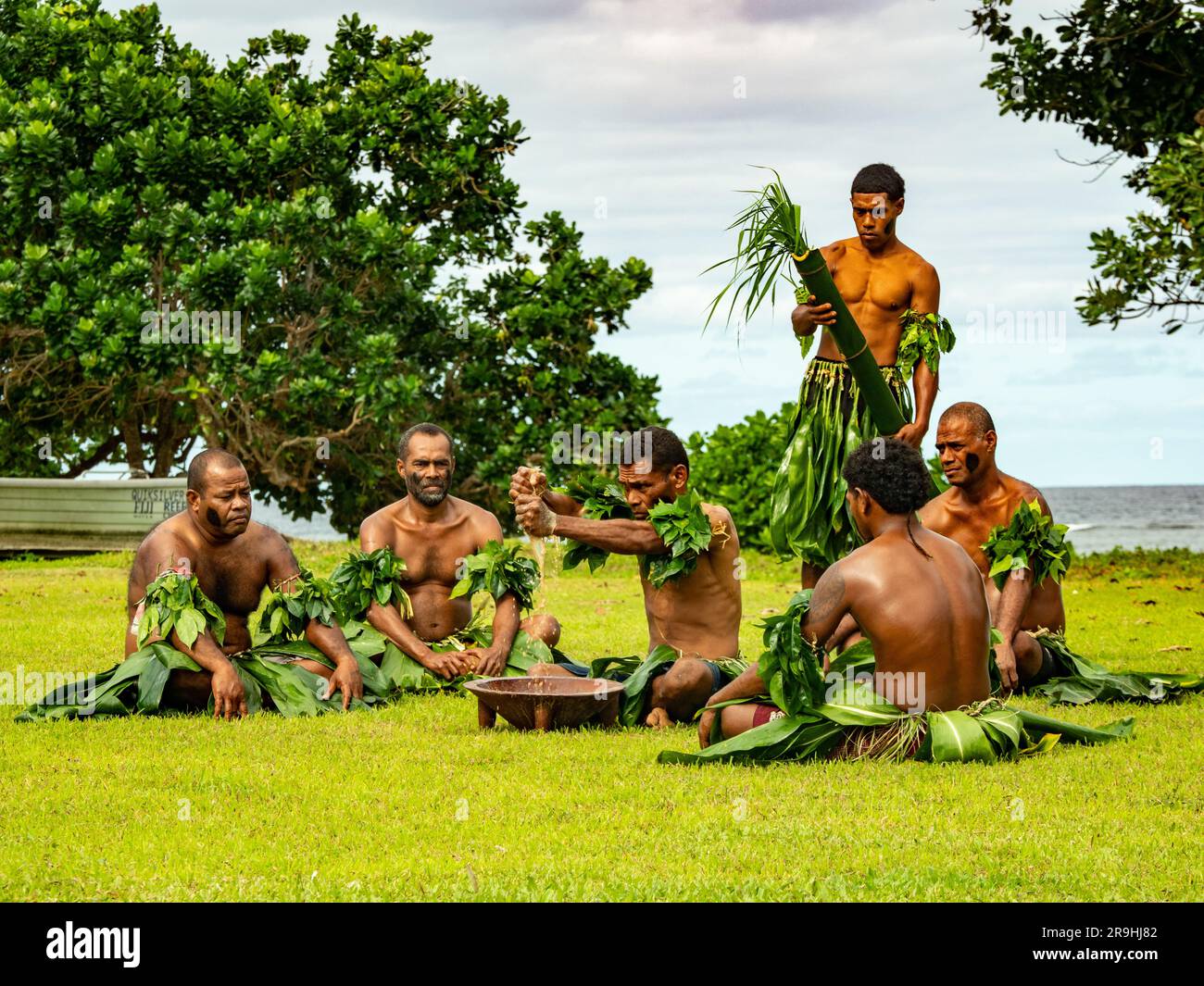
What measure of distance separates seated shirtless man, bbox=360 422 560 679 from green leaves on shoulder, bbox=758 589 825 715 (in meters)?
2.82

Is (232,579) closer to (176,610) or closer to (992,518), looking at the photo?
(176,610)

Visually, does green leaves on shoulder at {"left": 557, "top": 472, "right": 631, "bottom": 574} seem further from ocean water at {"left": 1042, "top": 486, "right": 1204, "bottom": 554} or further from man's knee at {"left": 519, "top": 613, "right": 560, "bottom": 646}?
ocean water at {"left": 1042, "top": 486, "right": 1204, "bottom": 554}

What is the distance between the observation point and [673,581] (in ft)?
26.3

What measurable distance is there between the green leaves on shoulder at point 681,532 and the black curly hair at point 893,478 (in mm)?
1260

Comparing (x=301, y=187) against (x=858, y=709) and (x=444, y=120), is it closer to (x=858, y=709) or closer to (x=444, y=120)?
(x=444, y=120)

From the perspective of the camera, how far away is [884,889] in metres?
4.71

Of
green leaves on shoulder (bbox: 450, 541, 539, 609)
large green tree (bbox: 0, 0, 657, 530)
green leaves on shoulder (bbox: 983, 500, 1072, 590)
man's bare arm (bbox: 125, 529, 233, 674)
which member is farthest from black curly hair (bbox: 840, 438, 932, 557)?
large green tree (bbox: 0, 0, 657, 530)

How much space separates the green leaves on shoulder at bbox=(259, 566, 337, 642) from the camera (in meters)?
8.65

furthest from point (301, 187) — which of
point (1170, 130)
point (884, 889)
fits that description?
point (884, 889)

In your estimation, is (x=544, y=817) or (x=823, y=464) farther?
(x=823, y=464)

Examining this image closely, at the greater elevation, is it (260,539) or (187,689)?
(260,539)

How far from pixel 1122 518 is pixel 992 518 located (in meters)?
69.8

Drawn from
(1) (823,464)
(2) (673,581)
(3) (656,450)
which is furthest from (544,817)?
(1) (823,464)

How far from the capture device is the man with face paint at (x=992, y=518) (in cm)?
867
